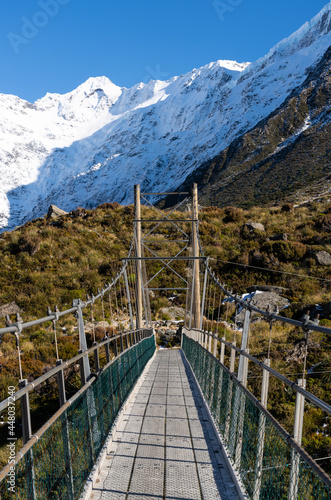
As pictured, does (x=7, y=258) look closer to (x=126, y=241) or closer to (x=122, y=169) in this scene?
(x=126, y=241)

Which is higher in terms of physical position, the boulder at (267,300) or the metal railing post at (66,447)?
the metal railing post at (66,447)

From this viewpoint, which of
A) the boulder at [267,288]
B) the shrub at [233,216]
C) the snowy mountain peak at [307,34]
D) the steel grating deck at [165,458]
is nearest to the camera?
the steel grating deck at [165,458]

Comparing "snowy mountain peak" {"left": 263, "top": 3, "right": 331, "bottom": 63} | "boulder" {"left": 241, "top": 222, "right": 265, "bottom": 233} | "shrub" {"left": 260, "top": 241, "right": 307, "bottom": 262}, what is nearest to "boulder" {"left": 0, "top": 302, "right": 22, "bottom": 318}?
"shrub" {"left": 260, "top": 241, "right": 307, "bottom": 262}

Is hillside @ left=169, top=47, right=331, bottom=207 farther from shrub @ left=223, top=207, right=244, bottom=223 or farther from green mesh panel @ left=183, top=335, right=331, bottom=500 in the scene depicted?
green mesh panel @ left=183, top=335, right=331, bottom=500

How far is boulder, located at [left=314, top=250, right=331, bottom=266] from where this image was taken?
59.1 ft

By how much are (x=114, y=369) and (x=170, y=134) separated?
6329 inches

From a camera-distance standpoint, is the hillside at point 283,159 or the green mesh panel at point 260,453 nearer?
the green mesh panel at point 260,453

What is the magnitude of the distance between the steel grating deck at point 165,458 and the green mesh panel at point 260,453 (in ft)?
0.59

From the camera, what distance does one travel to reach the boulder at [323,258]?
59.1ft

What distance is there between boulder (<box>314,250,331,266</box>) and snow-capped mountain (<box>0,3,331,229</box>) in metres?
81.4

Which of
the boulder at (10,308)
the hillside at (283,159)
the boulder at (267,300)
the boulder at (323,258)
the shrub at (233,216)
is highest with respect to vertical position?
the hillside at (283,159)

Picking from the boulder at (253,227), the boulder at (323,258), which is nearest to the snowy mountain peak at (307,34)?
the boulder at (253,227)

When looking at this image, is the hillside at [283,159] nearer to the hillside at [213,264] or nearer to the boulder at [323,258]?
the hillside at [213,264]

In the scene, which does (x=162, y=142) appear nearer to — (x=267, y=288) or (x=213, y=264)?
(x=213, y=264)
